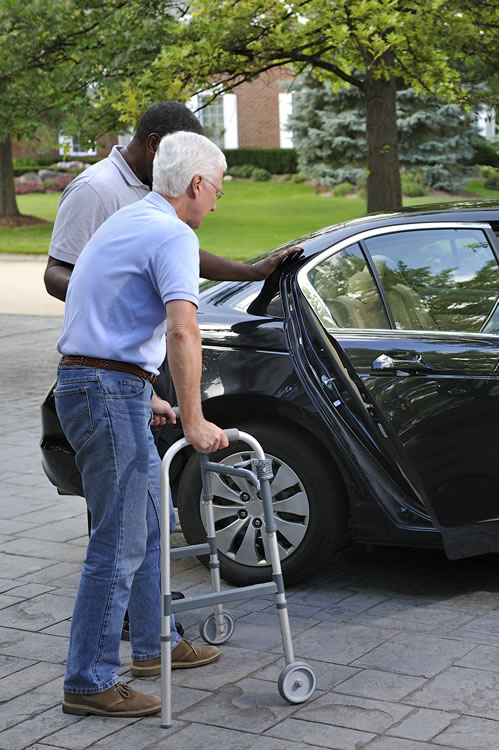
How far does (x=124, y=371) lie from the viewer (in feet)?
12.0

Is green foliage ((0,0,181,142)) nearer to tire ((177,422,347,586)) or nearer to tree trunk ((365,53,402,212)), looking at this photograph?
tree trunk ((365,53,402,212))

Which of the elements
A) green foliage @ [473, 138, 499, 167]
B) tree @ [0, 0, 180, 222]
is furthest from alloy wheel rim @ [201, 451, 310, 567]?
green foliage @ [473, 138, 499, 167]

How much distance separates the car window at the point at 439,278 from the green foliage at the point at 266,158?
131ft

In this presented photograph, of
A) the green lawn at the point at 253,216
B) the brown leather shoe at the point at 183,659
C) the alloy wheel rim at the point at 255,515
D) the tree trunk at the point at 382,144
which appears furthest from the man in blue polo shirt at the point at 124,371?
the green lawn at the point at 253,216

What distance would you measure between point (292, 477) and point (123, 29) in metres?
7.88

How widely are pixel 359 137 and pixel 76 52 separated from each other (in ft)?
79.8

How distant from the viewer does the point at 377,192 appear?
40.6 ft

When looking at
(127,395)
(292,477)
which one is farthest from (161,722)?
(292,477)

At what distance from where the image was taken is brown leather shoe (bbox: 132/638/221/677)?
404 cm

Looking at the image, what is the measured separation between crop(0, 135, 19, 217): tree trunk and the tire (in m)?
28.7

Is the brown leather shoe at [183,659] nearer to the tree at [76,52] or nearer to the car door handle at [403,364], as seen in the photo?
the car door handle at [403,364]

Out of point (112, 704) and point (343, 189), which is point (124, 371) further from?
point (343, 189)

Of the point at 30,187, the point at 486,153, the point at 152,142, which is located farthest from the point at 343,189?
the point at 152,142

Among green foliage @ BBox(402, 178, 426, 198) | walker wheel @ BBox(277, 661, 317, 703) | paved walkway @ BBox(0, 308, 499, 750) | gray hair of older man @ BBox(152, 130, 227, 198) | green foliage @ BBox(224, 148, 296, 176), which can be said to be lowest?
paved walkway @ BBox(0, 308, 499, 750)
